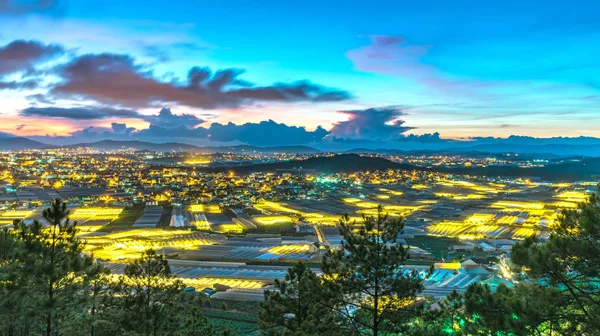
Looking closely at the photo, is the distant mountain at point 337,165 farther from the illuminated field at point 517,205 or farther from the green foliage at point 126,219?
the green foliage at point 126,219

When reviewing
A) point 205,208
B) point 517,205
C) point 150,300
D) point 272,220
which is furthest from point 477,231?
point 150,300

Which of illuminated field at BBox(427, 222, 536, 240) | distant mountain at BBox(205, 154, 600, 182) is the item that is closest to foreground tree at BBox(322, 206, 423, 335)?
illuminated field at BBox(427, 222, 536, 240)


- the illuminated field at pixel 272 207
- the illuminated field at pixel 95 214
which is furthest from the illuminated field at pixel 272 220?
the illuminated field at pixel 95 214

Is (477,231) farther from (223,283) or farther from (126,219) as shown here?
(126,219)

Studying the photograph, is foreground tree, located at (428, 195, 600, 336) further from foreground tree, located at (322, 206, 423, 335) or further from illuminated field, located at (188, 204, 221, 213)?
illuminated field, located at (188, 204, 221, 213)

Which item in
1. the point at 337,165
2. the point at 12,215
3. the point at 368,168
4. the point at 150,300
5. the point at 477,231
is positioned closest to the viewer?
the point at 150,300
